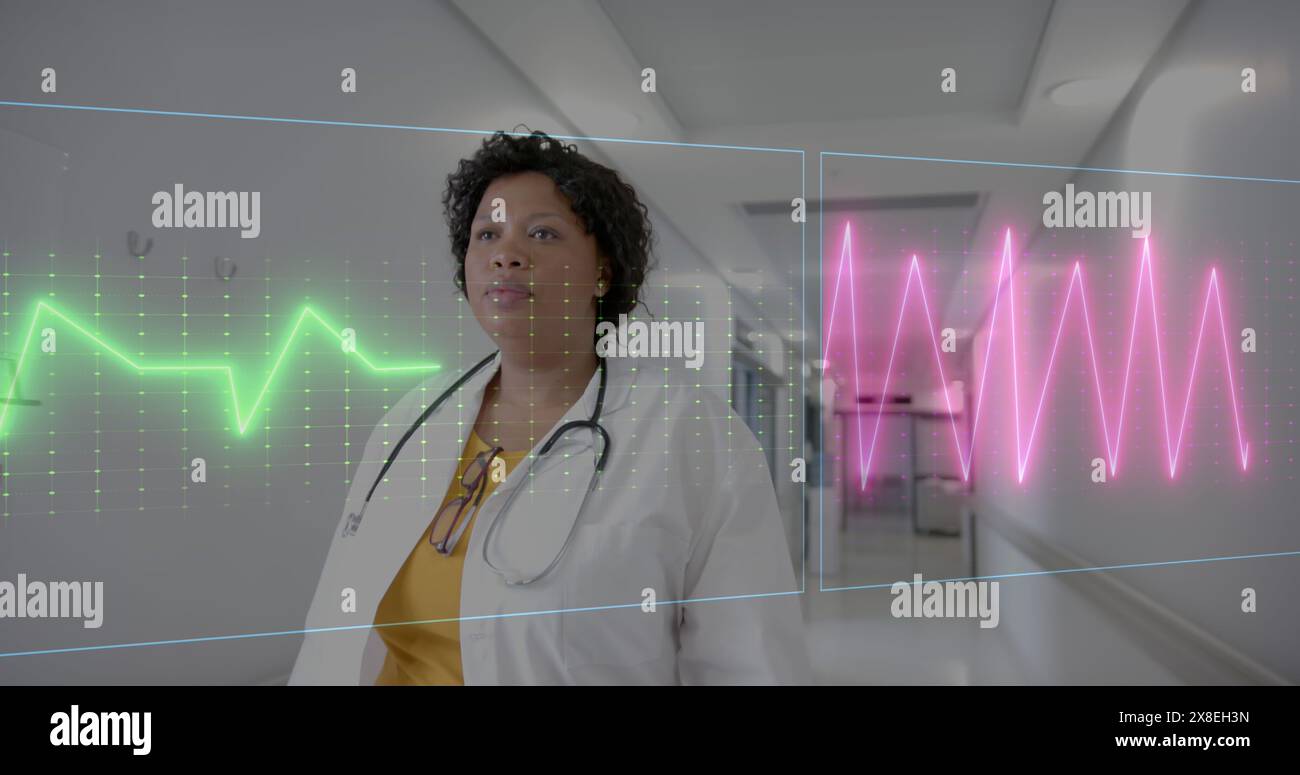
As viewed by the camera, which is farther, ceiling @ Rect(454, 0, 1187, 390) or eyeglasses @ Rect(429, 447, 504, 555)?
ceiling @ Rect(454, 0, 1187, 390)

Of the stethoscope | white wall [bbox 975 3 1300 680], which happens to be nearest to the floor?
white wall [bbox 975 3 1300 680]

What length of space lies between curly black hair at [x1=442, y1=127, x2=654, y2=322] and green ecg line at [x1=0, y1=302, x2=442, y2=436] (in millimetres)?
250

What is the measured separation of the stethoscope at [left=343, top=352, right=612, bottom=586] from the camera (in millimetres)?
1175

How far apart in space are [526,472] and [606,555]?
22 cm

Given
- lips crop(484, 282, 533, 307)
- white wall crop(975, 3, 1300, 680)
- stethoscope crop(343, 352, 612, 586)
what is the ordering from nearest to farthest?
stethoscope crop(343, 352, 612, 586) < lips crop(484, 282, 533, 307) < white wall crop(975, 3, 1300, 680)

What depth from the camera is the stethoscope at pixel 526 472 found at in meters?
1.17

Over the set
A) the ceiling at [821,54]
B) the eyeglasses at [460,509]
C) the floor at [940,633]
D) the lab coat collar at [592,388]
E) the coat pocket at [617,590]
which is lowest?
the floor at [940,633]

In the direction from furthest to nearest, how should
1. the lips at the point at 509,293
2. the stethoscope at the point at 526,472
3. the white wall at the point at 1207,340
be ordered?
the white wall at the point at 1207,340, the lips at the point at 509,293, the stethoscope at the point at 526,472
